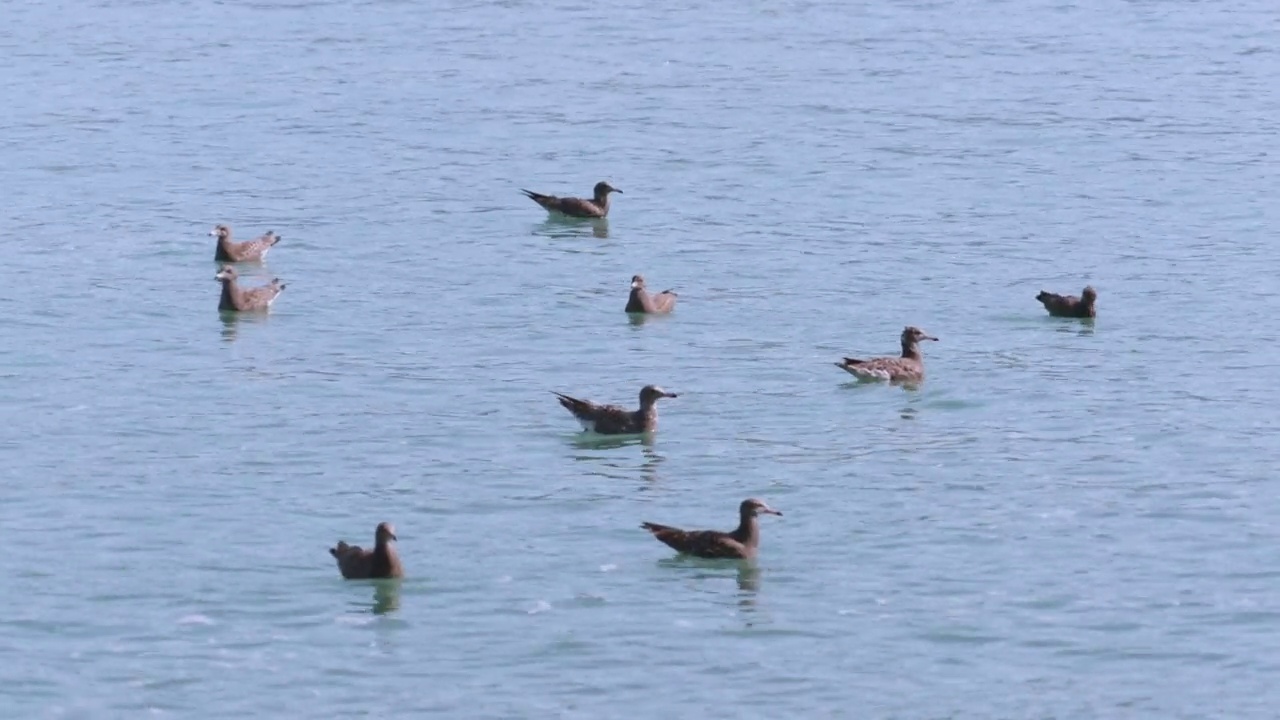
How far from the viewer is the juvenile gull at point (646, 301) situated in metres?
32.0

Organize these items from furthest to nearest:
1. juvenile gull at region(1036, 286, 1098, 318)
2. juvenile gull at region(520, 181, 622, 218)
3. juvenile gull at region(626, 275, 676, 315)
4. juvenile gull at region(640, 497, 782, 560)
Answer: juvenile gull at region(520, 181, 622, 218) < juvenile gull at region(626, 275, 676, 315) < juvenile gull at region(1036, 286, 1098, 318) < juvenile gull at region(640, 497, 782, 560)

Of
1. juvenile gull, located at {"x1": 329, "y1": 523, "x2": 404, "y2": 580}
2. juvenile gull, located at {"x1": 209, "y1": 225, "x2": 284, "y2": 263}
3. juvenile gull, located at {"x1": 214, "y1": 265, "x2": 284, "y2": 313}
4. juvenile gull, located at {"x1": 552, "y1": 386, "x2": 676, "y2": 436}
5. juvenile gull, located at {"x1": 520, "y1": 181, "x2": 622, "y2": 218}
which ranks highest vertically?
juvenile gull, located at {"x1": 520, "y1": 181, "x2": 622, "y2": 218}

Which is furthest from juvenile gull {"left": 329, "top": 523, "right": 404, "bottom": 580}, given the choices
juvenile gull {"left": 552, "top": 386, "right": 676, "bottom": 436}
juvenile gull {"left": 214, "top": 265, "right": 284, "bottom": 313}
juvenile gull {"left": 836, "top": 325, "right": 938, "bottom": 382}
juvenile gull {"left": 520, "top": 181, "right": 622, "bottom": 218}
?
juvenile gull {"left": 520, "top": 181, "right": 622, "bottom": 218}

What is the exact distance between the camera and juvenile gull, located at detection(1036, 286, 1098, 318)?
31.7 metres

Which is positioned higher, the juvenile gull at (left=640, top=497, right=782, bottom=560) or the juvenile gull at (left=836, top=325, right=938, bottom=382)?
the juvenile gull at (left=836, top=325, right=938, bottom=382)

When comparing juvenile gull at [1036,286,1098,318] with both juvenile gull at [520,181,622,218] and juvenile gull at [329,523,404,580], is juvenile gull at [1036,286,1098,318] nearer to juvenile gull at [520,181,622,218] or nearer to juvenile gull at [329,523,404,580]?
juvenile gull at [520,181,622,218]

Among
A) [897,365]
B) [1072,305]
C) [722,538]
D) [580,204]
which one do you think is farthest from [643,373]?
[580,204]

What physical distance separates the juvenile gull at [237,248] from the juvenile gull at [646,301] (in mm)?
5684

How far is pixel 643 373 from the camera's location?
29.5 metres

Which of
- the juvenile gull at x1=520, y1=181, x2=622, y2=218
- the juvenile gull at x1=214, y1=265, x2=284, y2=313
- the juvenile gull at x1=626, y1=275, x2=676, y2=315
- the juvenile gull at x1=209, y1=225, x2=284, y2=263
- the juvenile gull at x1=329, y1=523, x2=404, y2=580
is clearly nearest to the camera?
the juvenile gull at x1=329, y1=523, x2=404, y2=580

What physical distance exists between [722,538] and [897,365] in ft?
22.4

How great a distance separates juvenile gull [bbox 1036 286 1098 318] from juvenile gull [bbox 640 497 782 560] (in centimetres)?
994

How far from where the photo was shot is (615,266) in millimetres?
35469

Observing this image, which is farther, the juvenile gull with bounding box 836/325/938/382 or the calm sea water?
the juvenile gull with bounding box 836/325/938/382
